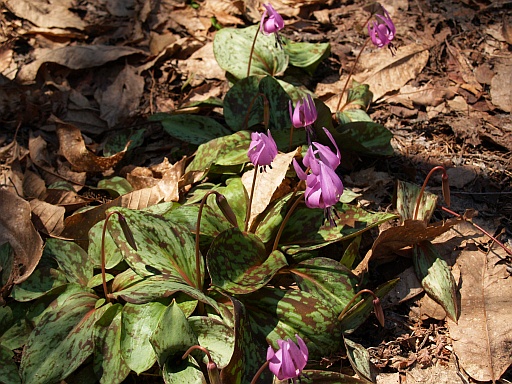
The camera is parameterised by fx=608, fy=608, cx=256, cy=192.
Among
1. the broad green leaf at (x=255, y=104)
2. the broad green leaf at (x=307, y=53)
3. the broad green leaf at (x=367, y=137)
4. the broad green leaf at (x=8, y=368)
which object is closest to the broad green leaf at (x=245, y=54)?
the broad green leaf at (x=307, y=53)

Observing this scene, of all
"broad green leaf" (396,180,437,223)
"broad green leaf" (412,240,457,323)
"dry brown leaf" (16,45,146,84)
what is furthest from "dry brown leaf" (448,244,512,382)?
"dry brown leaf" (16,45,146,84)

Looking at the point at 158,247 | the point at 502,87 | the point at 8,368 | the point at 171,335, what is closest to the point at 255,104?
the point at 158,247

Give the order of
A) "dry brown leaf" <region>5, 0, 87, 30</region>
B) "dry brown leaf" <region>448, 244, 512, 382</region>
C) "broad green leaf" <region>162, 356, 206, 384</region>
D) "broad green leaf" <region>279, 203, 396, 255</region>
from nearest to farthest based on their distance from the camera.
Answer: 1. "broad green leaf" <region>162, 356, 206, 384</region>
2. "dry brown leaf" <region>448, 244, 512, 382</region>
3. "broad green leaf" <region>279, 203, 396, 255</region>
4. "dry brown leaf" <region>5, 0, 87, 30</region>

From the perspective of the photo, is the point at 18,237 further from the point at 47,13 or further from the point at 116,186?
the point at 47,13

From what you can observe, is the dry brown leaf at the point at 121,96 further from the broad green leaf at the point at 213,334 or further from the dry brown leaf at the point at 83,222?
the broad green leaf at the point at 213,334

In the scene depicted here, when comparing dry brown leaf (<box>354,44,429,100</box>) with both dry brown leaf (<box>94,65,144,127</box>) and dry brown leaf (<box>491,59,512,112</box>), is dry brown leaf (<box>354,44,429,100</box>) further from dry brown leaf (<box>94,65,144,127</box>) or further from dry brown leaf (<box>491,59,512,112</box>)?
dry brown leaf (<box>94,65,144,127</box>)

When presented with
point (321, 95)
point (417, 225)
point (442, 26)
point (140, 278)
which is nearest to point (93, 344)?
point (140, 278)
